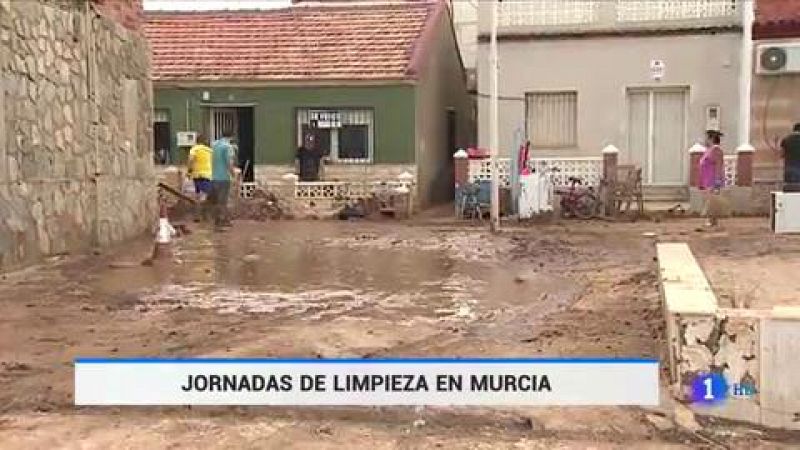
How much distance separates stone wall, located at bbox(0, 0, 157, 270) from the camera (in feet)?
38.5

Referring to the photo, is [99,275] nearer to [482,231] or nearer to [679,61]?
[482,231]

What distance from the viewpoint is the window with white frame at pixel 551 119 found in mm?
22984

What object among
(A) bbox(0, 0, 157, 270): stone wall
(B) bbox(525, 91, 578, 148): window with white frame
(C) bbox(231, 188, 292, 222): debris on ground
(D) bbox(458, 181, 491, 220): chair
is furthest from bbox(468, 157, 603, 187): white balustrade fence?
(A) bbox(0, 0, 157, 270): stone wall

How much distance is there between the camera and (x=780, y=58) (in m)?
21.0

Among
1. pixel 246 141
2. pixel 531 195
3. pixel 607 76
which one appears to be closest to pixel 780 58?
pixel 607 76

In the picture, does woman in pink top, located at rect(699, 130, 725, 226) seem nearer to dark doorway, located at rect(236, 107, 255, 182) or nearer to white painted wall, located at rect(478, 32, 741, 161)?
white painted wall, located at rect(478, 32, 741, 161)

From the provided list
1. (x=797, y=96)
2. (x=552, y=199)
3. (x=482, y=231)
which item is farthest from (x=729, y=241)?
(x=797, y=96)

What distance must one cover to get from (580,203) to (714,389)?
14.3 m

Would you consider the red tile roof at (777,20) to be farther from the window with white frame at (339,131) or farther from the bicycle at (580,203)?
the window with white frame at (339,131)

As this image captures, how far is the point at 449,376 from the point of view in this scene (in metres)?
5.37

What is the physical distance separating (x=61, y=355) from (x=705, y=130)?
17.3m

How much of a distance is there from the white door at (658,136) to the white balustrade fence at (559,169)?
181 centimetres

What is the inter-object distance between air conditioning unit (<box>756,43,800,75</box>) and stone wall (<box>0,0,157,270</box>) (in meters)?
11.9
